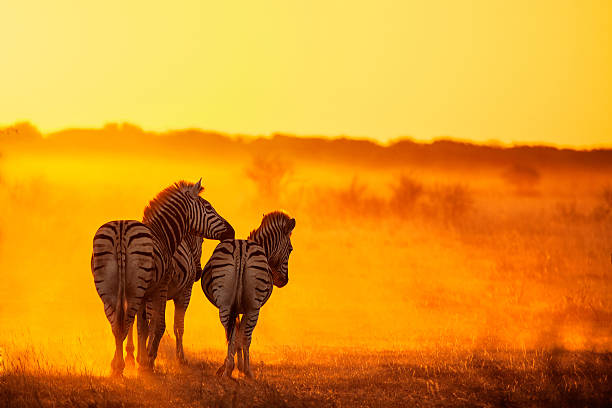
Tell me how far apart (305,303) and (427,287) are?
3274 millimetres

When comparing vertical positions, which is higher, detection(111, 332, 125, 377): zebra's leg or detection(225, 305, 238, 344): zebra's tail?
detection(225, 305, 238, 344): zebra's tail

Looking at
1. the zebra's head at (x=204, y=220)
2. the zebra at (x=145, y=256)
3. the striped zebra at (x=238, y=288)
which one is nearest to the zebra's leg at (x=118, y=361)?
the zebra at (x=145, y=256)

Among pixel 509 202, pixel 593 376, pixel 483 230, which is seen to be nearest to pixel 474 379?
pixel 593 376

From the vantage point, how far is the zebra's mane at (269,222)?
1195 cm

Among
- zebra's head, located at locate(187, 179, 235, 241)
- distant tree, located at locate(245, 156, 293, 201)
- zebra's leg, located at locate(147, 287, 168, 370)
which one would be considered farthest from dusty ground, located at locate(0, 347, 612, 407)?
distant tree, located at locate(245, 156, 293, 201)

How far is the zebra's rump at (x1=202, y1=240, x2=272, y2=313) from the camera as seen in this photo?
35.9ft

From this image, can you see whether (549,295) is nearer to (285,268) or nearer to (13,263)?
(285,268)

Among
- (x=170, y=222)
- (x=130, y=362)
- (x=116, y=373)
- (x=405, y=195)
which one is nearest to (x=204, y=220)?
(x=170, y=222)

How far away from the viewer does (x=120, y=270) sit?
1078 cm

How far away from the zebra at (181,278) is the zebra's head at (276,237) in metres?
0.99

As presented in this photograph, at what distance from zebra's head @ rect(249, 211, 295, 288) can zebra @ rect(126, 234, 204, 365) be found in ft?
3.24

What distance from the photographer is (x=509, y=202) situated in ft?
194

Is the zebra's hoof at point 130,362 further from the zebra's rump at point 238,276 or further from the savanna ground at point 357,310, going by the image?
the zebra's rump at point 238,276

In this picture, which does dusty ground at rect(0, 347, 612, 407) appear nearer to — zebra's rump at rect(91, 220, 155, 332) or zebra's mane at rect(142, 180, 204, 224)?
zebra's rump at rect(91, 220, 155, 332)
